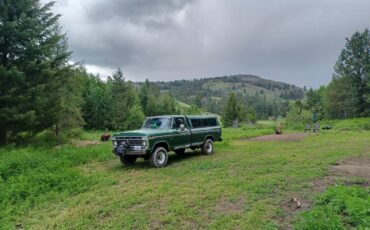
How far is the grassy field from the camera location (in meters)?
5.38

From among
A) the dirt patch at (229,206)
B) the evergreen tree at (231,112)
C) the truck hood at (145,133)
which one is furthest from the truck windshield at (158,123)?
the evergreen tree at (231,112)

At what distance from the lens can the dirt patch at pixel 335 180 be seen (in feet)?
17.9

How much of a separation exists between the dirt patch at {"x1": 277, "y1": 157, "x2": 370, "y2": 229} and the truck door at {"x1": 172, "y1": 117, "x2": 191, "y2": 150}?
564 centimetres

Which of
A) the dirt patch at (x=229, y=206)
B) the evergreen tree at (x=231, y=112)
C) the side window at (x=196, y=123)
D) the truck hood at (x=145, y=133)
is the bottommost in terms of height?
the dirt patch at (x=229, y=206)

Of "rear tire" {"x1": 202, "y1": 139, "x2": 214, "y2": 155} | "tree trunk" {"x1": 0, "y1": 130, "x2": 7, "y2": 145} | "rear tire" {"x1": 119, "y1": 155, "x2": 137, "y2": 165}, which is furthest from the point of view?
"tree trunk" {"x1": 0, "y1": 130, "x2": 7, "y2": 145}

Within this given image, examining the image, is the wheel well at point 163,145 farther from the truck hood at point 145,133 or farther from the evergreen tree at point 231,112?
the evergreen tree at point 231,112

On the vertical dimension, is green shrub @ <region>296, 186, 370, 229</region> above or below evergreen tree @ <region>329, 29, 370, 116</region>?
below

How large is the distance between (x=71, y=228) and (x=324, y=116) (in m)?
74.4

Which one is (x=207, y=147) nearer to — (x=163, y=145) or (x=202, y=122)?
(x=202, y=122)

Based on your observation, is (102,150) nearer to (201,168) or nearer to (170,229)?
(201,168)

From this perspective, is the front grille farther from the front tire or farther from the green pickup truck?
the front tire

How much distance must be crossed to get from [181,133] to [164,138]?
1.16 m

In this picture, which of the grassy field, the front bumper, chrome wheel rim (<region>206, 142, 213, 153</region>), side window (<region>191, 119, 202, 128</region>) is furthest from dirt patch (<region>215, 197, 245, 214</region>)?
chrome wheel rim (<region>206, 142, 213, 153</region>)

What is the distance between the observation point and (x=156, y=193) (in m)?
7.07
